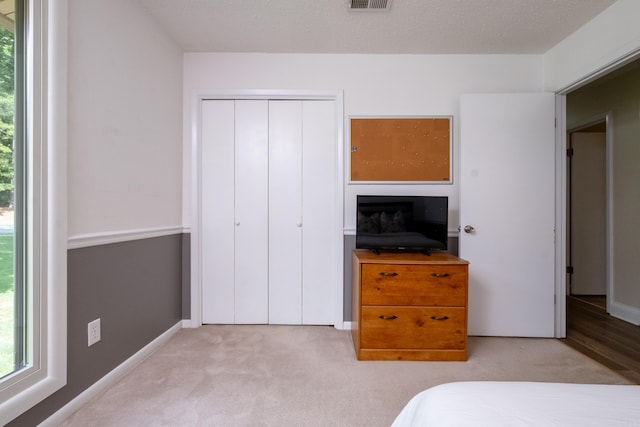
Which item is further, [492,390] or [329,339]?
[329,339]

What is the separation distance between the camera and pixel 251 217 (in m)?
2.59

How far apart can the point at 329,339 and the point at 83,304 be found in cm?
169

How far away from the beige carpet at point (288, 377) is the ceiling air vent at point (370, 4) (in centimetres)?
247

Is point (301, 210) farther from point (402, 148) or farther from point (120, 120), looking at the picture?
point (120, 120)

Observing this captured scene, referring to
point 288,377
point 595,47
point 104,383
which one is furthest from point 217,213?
point 595,47

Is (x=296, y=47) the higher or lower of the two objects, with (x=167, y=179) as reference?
higher

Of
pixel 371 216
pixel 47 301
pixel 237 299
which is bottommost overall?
pixel 237 299

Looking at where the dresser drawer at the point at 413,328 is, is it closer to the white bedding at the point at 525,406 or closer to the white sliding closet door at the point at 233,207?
the white sliding closet door at the point at 233,207

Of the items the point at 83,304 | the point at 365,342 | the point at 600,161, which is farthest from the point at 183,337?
the point at 600,161

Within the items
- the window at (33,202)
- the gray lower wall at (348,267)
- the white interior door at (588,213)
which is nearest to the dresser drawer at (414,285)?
the gray lower wall at (348,267)

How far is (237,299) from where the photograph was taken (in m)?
2.58

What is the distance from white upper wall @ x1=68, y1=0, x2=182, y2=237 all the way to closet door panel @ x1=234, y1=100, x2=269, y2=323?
1.80 feet

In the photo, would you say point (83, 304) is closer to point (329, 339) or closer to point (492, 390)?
point (329, 339)

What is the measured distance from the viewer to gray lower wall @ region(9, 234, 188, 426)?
1464mm
